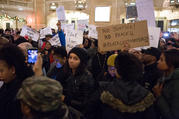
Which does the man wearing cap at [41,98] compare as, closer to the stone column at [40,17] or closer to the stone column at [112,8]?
the stone column at [112,8]

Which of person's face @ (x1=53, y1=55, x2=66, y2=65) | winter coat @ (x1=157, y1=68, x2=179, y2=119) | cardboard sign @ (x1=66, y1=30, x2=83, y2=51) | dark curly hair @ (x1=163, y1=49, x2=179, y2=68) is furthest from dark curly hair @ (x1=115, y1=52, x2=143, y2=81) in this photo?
cardboard sign @ (x1=66, y1=30, x2=83, y2=51)

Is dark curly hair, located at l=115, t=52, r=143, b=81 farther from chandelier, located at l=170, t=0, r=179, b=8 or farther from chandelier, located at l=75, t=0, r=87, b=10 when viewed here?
chandelier, located at l=75, t=0, r=87, b=10

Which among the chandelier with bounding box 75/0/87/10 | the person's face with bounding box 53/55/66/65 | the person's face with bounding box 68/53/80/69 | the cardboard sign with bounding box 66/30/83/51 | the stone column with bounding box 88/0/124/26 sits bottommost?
the person's face with bounding box 53/55/66/65

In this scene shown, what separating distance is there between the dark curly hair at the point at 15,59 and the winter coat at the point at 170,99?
1.41 meters

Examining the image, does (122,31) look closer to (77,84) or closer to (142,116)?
(77,84)

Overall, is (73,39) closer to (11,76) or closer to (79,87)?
(79,87)

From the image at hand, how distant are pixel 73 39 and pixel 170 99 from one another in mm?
3055

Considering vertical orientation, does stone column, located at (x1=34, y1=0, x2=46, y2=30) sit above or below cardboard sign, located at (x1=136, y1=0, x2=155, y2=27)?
above

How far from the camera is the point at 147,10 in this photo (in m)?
3.59

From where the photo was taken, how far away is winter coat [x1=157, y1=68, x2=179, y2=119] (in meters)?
1.79

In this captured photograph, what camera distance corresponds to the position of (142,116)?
5.59 ft

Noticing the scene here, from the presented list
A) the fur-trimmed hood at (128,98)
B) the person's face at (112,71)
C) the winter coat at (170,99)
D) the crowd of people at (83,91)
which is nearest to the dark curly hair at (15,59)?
the crowd of people at (83,91)

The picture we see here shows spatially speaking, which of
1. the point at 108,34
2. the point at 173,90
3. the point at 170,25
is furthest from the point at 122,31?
the point at 170,25

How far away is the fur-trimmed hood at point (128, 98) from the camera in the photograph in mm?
1638
